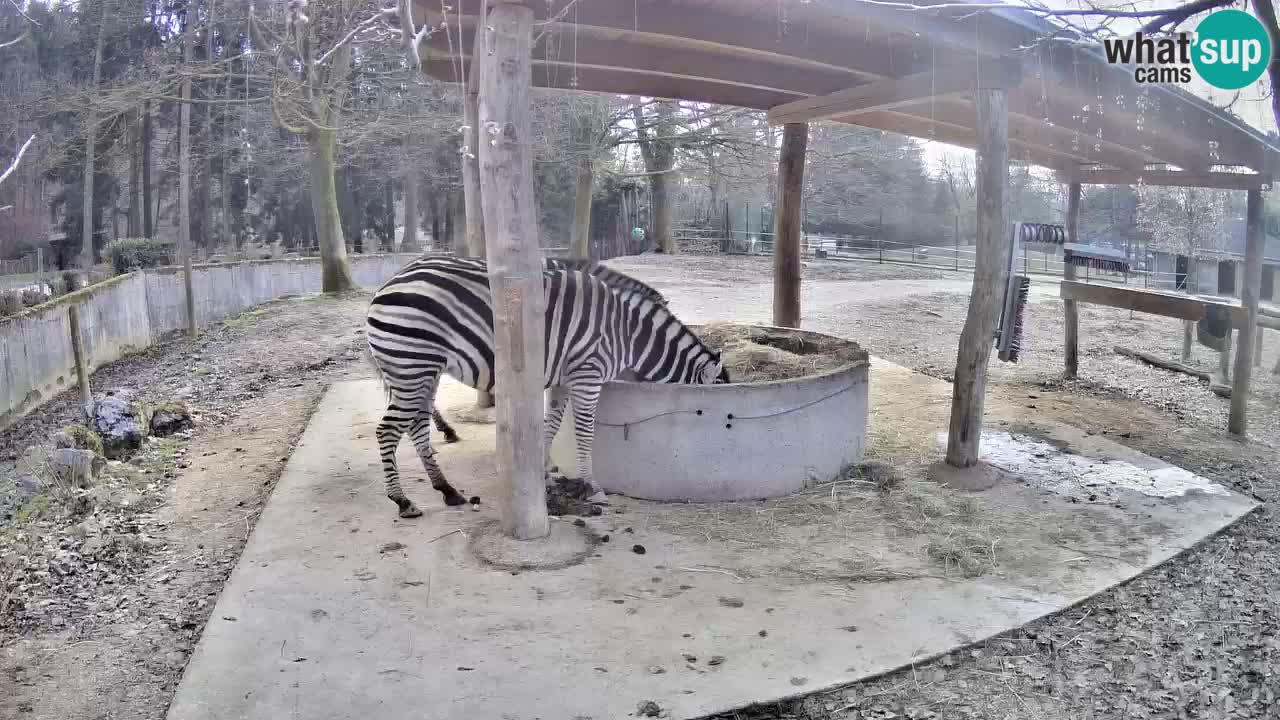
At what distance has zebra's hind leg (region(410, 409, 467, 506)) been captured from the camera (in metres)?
5.22

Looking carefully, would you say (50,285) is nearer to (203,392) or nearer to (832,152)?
(203,392)

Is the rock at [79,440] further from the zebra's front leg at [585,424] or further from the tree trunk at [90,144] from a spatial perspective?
the tree trunk at [90,144]

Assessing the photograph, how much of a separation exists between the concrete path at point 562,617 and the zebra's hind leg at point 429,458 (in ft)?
0.40

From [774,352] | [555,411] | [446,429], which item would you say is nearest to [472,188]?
[555,411]

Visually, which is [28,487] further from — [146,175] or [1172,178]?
[146,175]

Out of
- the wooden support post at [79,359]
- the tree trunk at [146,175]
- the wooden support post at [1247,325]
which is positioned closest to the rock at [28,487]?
the wooden support post at [79,359]

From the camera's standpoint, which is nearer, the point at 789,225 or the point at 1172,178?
the point at 789,225

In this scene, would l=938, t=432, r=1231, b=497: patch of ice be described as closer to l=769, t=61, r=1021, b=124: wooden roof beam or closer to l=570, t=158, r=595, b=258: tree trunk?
l=769, t=61, r=1021, b=124: wooden roof beam

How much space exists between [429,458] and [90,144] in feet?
55.2

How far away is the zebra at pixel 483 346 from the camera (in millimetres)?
5035

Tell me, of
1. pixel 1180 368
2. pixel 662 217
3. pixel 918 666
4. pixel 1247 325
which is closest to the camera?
pixel 918 666

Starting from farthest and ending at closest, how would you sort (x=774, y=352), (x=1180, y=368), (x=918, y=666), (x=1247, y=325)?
(x=1180, y=368), (x=1247, y=325), (x=774, y=352), (x=918, y=666)

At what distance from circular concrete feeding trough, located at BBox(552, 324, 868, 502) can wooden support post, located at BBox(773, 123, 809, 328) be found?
2.57m

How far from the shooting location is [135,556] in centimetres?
464
